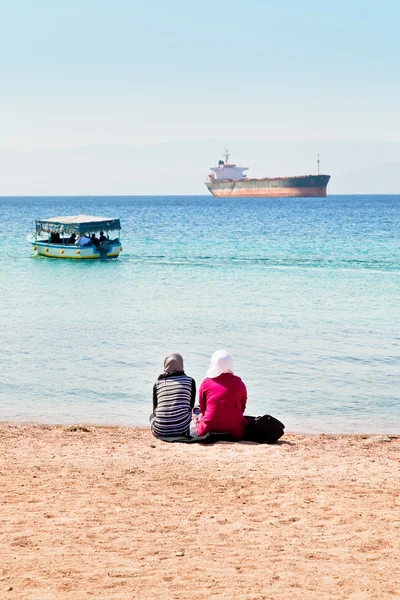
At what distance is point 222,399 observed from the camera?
8.38 metres

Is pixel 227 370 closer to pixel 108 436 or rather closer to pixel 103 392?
pixel 108 436

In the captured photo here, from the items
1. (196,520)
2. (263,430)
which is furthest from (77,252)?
(196,520)

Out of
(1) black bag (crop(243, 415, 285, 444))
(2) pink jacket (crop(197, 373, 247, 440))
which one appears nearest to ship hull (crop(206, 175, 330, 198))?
(1) black bag (crop(243, 415, 285, 444))

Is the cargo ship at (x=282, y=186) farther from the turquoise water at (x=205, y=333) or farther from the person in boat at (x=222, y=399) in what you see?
the person in boat at (x=222, y=399)

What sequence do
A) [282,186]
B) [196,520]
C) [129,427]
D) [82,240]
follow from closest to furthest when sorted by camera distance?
[196,520] < [129,427] < [82,240] < [282,186]

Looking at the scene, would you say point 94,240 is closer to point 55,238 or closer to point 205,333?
point 55,238

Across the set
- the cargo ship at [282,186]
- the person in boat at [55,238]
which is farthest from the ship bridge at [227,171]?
the person in boat at [55,238]

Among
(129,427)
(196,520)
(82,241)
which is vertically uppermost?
(82,241)

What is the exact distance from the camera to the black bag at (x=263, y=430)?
8.65 meters

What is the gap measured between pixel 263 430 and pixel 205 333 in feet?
29.0

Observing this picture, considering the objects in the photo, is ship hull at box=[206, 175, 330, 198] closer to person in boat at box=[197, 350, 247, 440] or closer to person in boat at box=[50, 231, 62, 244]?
person in boat at box=[50, 231, 62, 244]

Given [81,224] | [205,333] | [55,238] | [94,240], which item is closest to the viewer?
[205,333]

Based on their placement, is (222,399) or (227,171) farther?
(227,171)

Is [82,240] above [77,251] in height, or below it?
above
